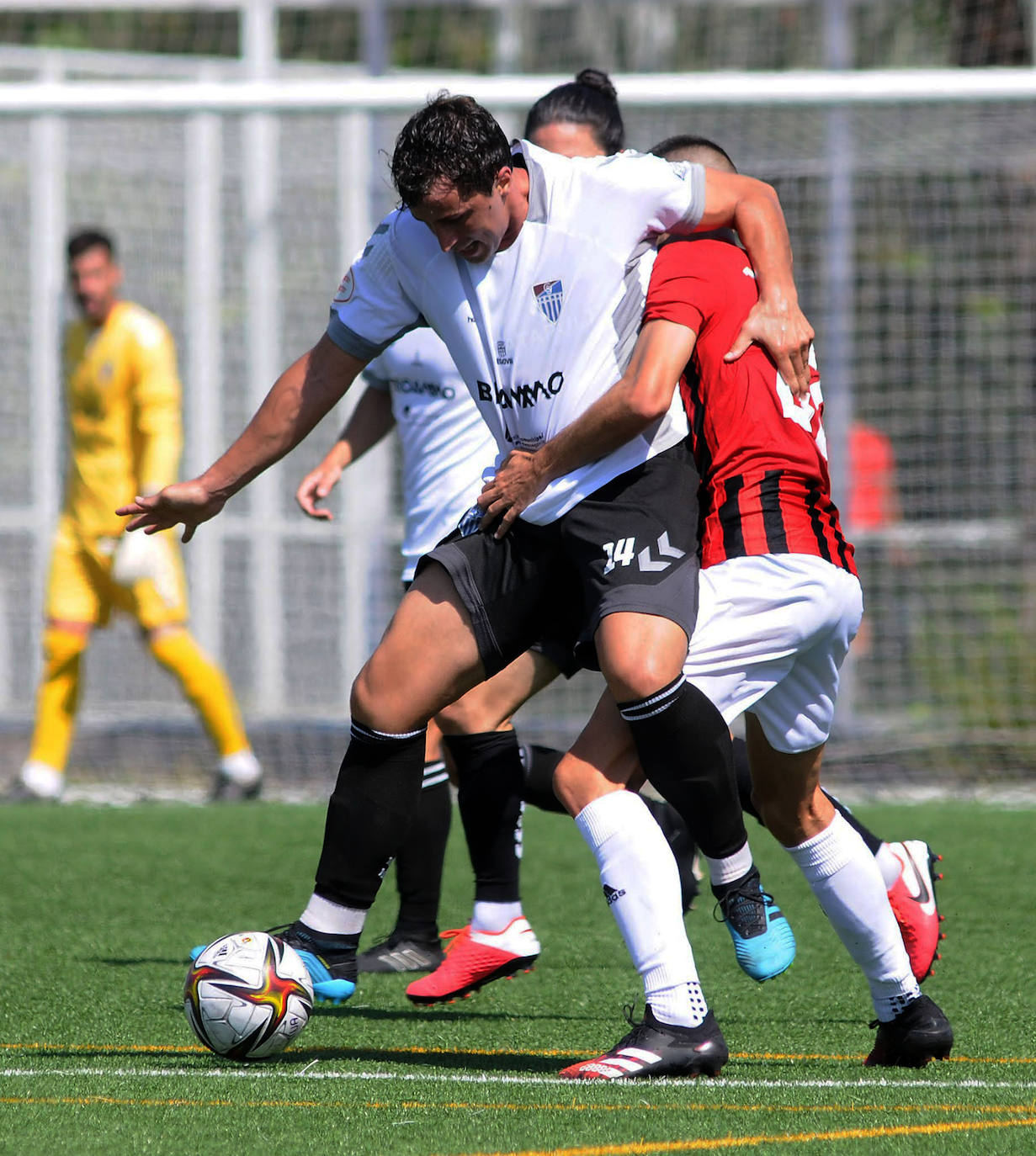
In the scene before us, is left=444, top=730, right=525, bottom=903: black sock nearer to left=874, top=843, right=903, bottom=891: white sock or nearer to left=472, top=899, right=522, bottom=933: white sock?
left=472, top=899, right=522, bottom=933: white sock

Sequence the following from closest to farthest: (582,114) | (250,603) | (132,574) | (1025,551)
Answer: (582,114) < (132,574) < (1025,551) < (250,603)

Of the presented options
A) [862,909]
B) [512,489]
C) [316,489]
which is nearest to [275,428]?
[512,489]

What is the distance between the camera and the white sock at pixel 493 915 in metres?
4.84

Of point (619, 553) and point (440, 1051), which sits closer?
point (619, 553)

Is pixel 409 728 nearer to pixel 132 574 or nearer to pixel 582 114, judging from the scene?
pixel 582 114

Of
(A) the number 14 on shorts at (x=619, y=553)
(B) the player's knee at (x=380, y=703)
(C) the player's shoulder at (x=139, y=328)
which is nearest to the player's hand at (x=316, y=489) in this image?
(B) the player's knee at (x=380, y=703)

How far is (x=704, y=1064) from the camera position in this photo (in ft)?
12.0

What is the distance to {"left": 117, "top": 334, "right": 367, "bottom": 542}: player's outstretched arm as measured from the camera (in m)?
4.17

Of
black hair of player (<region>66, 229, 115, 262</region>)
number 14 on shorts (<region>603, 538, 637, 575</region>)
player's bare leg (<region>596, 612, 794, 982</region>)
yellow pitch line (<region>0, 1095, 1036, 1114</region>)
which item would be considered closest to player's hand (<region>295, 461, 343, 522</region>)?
number 14 on shorts (<region>603, 538, 637, 575</region>)

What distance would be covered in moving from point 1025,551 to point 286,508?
14.2 ft

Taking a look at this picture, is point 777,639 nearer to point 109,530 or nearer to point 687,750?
point 687,750

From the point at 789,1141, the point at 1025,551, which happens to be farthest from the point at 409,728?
the point at 1025,551

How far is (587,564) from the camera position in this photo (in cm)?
387

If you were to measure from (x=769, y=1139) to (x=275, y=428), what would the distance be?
6.25 feet
